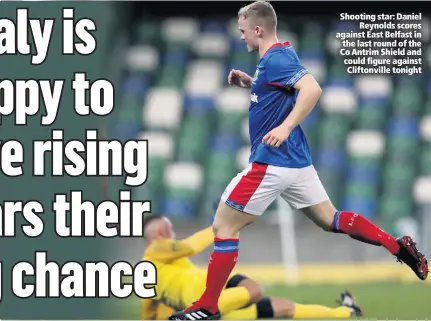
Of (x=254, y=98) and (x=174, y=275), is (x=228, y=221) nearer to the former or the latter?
(x=254, y=98)

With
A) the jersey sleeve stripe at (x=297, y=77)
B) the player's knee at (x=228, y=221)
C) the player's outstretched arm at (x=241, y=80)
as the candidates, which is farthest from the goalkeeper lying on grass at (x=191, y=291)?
the jersey sleeve stripe at (x=297, y=77)

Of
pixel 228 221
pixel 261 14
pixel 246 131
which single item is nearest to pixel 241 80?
pixel 261 14

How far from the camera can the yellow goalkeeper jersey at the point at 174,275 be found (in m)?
6.41

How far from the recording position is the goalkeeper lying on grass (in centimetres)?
637

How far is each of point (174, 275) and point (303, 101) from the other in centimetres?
156

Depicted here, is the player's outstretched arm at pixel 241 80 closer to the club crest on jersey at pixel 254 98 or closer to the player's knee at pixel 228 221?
the club crest on jersey at pixel 254 98

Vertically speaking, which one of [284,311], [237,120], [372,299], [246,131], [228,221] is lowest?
[372,299]

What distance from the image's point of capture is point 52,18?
267 inches

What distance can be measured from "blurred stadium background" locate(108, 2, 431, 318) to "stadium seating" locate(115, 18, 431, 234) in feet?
0.05

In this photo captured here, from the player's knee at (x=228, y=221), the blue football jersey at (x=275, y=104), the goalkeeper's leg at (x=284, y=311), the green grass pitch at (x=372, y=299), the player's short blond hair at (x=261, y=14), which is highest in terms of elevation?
the player's short blond hair at (x=261, y=14)

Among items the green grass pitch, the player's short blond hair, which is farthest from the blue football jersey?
the green grass pitch

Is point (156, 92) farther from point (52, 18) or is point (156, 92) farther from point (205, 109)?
point (52, 18)

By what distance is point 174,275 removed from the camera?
6.53m

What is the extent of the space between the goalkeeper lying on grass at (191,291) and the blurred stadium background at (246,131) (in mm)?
3942
